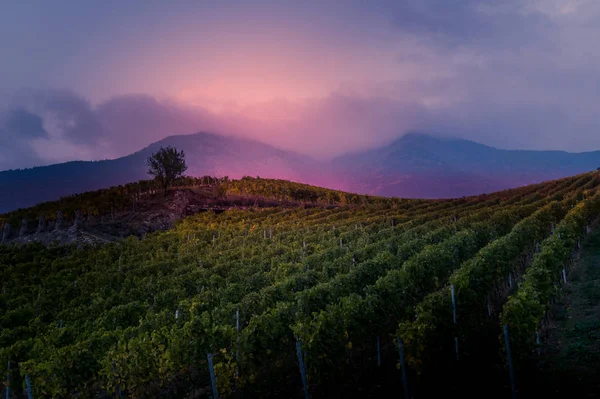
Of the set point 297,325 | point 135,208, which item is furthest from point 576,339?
point 135,208

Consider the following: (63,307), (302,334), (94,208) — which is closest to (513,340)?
(302,334)

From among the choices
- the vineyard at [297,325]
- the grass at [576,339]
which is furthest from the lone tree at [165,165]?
the grass at [576,339]

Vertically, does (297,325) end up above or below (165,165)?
below

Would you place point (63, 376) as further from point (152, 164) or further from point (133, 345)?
point (152, 164)

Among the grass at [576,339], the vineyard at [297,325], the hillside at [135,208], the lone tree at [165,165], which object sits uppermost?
the lone tree at [165,165]

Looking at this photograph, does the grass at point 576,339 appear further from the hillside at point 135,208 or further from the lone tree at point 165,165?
the lone tree at point 165,165

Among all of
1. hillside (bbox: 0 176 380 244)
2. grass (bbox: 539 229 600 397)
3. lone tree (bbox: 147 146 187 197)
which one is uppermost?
lone tree (bbox: 147 146 187 197)

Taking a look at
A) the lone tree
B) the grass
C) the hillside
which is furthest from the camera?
the lone tree

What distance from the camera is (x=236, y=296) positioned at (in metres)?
19.0

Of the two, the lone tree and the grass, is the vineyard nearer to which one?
the grass

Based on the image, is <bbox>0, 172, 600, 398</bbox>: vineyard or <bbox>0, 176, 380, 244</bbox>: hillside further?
<bbox>0, 176, 380, 244</bbox>: hillside

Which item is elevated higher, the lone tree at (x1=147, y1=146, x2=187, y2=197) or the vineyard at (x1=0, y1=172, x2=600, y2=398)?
the lone tree at (x1=147, y1=146, x2=187, y2=197)

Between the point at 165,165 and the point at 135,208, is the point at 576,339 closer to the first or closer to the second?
the point at 135,208

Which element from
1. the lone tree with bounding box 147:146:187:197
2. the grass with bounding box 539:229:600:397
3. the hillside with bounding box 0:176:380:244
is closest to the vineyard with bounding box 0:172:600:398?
the grass with bounding box 539:229:600:397
